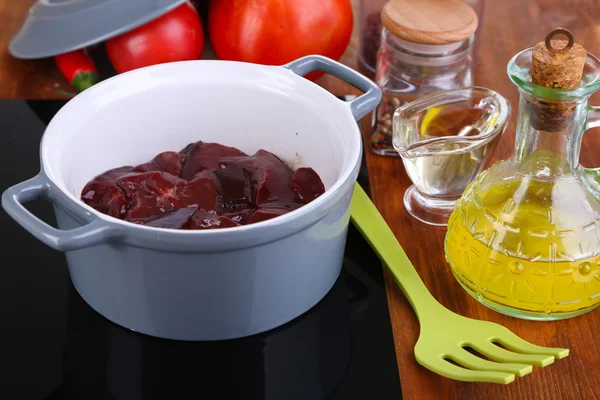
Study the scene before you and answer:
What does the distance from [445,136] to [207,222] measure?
14.8 inches

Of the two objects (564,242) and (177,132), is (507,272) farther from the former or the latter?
(177,132)

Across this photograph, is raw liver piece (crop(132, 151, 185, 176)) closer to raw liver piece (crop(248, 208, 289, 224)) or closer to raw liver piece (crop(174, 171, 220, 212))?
raw liver piece (crop(174, 171, 220, 212))

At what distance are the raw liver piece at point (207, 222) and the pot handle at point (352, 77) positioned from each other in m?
0.22

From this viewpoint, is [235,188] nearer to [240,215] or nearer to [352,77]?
[240,215]

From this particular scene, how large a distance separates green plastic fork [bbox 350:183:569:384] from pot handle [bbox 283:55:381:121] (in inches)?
6.9

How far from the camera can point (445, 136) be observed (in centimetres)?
110

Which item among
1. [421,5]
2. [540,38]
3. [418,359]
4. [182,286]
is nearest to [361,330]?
[418,359]

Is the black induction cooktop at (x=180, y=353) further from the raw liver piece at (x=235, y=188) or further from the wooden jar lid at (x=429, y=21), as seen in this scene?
the wooden jar lid at (x=429, y=21)

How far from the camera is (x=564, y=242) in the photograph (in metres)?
0.91

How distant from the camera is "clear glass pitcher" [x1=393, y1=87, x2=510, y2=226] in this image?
3.49 feet

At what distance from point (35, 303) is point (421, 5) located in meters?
0.66

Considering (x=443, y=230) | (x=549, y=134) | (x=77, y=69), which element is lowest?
(x=443, y=230)

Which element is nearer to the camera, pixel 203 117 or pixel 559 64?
pixel 559 64

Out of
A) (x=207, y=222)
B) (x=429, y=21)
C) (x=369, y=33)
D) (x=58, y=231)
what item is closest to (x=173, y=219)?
(x=207, y=222)
